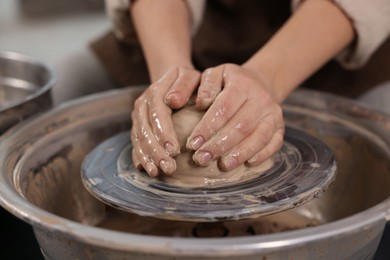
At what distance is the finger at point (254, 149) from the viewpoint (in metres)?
0.99

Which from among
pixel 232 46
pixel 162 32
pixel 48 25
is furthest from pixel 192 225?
pixel 48 25

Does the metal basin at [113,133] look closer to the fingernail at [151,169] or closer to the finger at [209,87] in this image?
the fingernail at [151,169]

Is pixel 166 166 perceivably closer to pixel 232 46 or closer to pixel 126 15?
pixel 126 15

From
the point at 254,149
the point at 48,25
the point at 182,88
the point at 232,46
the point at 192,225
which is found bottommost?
the point at 48,25

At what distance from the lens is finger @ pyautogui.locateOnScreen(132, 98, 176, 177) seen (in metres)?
0.98

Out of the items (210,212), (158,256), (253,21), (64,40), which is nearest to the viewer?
(158,256)

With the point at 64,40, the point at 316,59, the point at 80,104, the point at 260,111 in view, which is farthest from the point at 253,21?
the point at 64,40

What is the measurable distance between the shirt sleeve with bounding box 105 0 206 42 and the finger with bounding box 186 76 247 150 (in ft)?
1.83

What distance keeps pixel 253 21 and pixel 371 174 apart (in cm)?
69

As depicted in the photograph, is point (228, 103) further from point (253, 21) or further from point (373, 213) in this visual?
point (253, 21)

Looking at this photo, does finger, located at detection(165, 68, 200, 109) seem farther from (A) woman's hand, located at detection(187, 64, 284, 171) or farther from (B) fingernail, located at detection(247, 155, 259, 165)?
(B) fingernail, located at detection(247, 155, 259, 165)

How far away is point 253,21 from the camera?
1.76 meters

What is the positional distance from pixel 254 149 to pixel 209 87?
0.48 ft

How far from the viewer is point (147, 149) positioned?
3.33 ft
